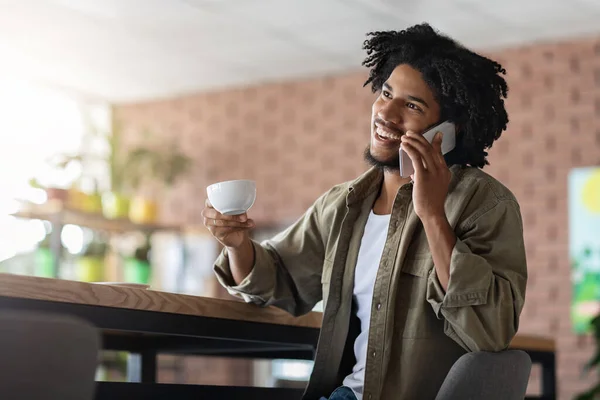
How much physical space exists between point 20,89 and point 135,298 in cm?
540

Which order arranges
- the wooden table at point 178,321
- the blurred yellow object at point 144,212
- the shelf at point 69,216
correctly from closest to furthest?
the wooden table at point 178,321 < the shelf at point 69,216 < the blurred yellow object at point 144,212

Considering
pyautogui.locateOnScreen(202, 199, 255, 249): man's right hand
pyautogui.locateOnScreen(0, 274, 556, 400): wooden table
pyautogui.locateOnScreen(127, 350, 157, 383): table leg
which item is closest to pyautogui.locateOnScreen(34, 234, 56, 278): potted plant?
pyautogui.locateOnScreen(127, 350, 157, 383): table leg

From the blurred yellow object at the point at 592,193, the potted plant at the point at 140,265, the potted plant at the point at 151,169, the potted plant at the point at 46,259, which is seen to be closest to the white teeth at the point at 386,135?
the potted plant at the point at 140,265

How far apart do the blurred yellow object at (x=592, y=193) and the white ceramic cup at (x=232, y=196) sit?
158 inches

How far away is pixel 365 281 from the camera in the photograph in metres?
1.86

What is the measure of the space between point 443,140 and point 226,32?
3977 mm

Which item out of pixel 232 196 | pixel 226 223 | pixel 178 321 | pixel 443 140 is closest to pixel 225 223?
pixel 226 223

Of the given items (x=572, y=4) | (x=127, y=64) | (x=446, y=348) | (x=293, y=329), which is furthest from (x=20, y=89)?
(x=446, y=348)

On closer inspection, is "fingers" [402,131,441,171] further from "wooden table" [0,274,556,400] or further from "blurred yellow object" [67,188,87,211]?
"blurred yellow object" [67,188,87,211]

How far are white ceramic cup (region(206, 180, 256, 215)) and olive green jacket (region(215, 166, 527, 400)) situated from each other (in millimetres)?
207

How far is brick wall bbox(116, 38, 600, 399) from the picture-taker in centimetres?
550

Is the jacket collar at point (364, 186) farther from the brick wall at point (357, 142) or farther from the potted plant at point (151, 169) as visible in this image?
the potted plant at point (151, 169)

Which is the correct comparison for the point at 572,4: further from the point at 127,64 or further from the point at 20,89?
the point at 20,89

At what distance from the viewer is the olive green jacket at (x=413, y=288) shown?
162 cm
